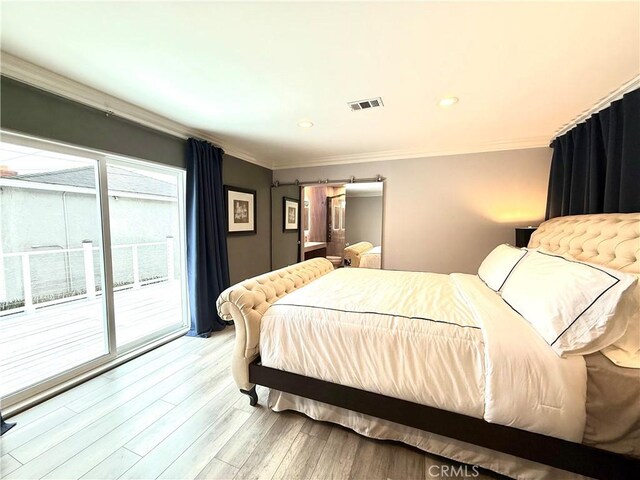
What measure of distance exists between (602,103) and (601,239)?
4.31 feet

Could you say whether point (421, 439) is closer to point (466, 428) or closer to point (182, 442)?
point (466, 428)

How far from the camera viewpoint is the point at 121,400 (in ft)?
5.98

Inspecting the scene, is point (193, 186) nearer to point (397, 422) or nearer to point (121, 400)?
point (121, 400)

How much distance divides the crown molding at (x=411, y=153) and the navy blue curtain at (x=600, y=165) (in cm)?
24

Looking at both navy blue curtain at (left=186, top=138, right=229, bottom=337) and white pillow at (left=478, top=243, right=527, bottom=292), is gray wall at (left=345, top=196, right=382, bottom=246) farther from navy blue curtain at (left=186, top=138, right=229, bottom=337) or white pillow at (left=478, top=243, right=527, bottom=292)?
navy blue curtain at (left=186, top=138, right=229, bottom=337)

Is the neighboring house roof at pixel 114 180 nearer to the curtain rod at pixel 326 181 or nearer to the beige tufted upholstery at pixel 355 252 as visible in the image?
the curtain rod at pixel 326 181

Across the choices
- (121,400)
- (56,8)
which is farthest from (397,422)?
(56,8)

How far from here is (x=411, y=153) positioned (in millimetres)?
3422

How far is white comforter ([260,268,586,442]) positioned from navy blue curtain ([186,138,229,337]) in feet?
5.09

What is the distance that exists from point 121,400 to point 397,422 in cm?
202

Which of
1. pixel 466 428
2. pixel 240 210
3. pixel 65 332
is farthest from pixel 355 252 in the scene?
pixel 65 332

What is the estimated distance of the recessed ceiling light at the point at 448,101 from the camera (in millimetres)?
2015

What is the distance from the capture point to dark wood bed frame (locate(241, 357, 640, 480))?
1.04 meters

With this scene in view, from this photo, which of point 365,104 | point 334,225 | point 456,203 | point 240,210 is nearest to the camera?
point 365,104
